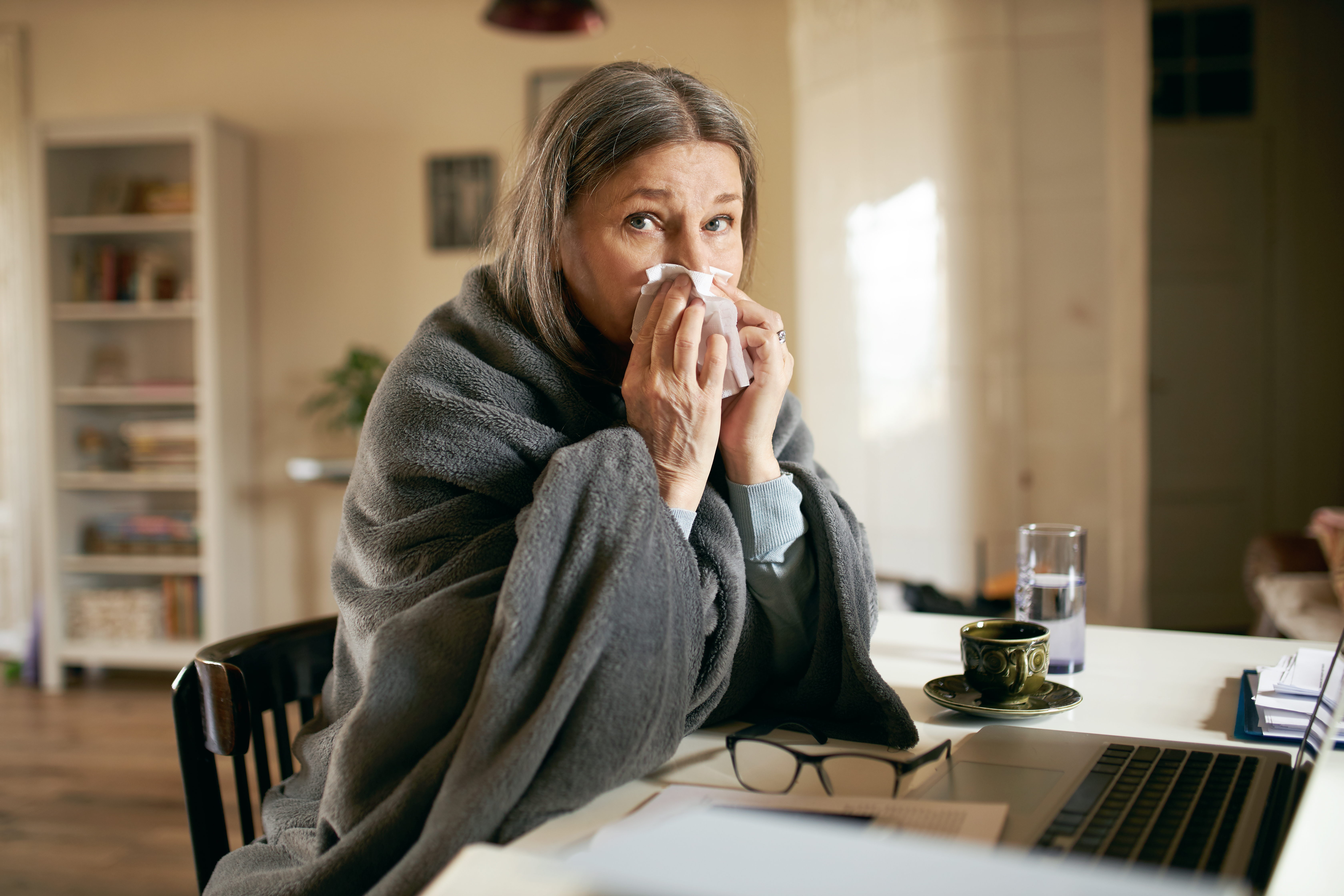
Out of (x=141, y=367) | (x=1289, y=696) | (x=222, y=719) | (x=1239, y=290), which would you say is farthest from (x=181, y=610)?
(x=1239, y=290)

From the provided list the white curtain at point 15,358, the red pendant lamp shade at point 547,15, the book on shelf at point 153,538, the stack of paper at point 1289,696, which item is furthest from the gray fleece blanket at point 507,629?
the white curtain at point 15,358

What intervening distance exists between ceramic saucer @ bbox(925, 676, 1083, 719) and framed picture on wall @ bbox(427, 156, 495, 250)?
348 cm

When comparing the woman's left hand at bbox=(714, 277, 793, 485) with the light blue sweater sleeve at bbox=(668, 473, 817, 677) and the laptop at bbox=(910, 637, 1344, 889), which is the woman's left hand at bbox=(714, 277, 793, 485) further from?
the laptop at bbox=(910, 637, 1344, 889)

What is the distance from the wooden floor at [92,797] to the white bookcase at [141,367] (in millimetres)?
330

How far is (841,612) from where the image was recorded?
100 centimetres

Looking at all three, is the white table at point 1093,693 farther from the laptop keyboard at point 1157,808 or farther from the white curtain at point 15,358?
the white curtain at point 15,358

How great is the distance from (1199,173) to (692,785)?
4.47 meters

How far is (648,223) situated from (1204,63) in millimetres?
4256

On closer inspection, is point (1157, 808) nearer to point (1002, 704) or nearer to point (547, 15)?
point (1002, 704)

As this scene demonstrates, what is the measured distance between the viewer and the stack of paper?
0.88m

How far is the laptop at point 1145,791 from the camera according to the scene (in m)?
0.63

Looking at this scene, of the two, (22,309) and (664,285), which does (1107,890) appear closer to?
(664,285)

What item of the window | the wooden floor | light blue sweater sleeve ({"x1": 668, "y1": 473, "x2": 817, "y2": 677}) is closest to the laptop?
light blue sweater sleeve ({"x1": 668, "y1": 473, "x2": 817, "y2": 677})

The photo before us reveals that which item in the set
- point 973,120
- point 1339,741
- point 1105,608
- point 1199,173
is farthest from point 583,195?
point 1199,173
